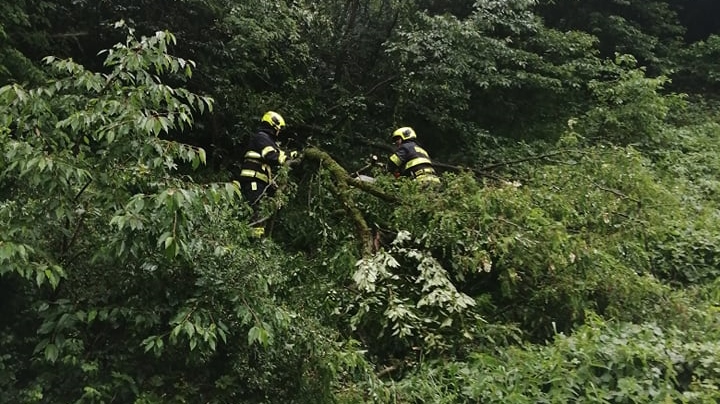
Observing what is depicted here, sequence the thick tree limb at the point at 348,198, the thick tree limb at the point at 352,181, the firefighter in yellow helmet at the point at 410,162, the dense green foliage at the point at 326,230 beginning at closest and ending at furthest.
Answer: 1. the dense green foliage at the point at 326,230
2. the thick tree limb at the point at 348,198
3. the thick tree limb at the point at 352,181
4. the firefighter in yellow helmet at the point at 410,162

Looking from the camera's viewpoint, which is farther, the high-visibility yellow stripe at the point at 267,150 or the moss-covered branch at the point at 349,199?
the high-visibility yellow stripe at the point at 267,150

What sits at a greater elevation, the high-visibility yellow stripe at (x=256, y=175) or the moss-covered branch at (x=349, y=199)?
the moss-covered branch at (x=349, y=199)

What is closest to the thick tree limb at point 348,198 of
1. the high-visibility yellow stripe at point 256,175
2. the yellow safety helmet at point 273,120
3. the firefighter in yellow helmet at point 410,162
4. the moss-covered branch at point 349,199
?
the moss-covered branch at point 349,199

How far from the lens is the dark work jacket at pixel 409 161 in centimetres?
627

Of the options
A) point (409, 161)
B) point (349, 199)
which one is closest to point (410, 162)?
point (409, 161)

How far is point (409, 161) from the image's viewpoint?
6.33 m

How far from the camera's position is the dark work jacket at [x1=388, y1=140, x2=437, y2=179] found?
6266 millimetres

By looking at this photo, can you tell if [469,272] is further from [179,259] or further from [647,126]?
[647,126]

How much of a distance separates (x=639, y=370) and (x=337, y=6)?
23.8 ft

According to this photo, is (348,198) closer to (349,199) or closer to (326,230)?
(349,199)

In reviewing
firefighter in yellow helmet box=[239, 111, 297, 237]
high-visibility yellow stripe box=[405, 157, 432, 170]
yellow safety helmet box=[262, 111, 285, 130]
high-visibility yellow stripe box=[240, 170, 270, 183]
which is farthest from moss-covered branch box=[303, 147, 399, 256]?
high-visibility yellow stripe box=[405, 157, 432, 170]

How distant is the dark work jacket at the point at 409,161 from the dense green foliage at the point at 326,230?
898mm

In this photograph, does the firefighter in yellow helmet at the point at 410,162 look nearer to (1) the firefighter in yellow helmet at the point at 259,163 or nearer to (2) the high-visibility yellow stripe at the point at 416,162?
(2) the high-visibility yellow stripe at the point at 416,162

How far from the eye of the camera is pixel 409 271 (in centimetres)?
457
